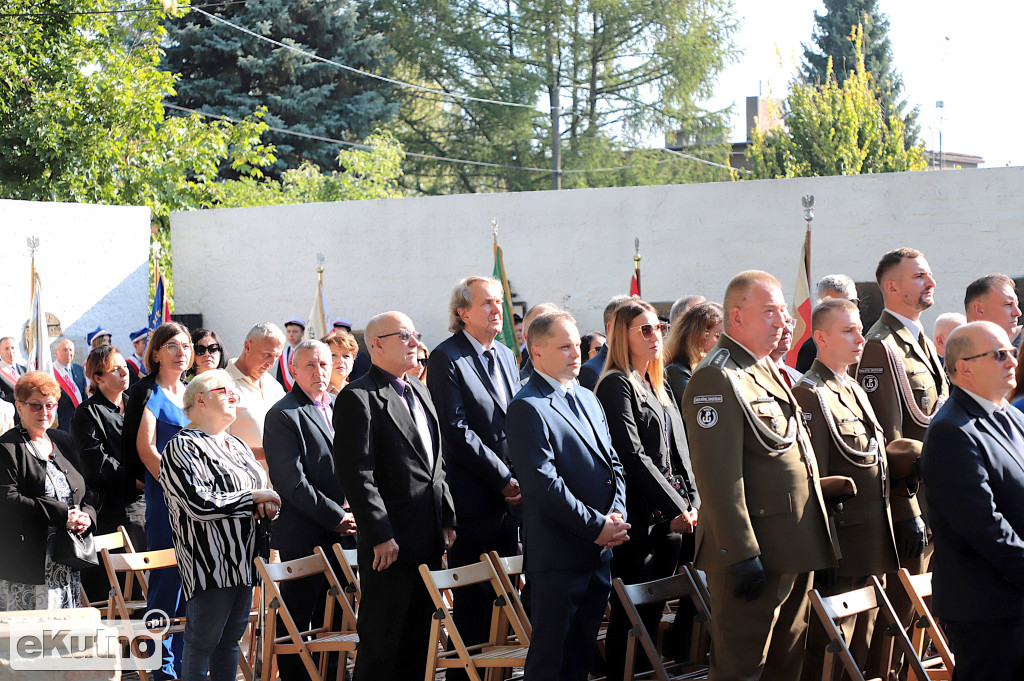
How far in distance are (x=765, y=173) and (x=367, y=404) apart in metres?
24.8

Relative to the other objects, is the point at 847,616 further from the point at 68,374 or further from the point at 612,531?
the point at 68,374

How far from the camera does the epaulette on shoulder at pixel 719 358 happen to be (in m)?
4.30

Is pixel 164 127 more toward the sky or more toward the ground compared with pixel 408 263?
more toward the sky

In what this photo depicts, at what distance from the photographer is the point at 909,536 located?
4.82 metres

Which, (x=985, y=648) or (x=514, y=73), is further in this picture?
(x=514, y=73)

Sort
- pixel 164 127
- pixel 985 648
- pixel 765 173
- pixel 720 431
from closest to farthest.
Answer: pixel 985 648
pixel 720 431
pixel 164 127
pixel 765 173

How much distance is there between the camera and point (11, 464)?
5195 mm

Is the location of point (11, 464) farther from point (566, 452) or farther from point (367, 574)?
point (566, 452)

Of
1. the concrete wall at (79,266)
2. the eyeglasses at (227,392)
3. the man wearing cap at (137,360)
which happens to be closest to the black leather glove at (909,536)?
the eyeglasses at (227,392)

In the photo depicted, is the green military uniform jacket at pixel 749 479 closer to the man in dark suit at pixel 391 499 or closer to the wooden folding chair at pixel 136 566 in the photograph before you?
the man in dark suit at pixel 391 499

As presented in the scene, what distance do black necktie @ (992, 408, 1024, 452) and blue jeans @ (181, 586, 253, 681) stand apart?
3.12m

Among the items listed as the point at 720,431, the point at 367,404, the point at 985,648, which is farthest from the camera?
the point at 367,404

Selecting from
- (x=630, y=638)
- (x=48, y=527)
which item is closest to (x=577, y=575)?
(x=630, y=638)

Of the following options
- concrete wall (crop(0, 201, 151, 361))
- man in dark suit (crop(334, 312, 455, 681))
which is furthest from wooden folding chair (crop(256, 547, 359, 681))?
concrete wall (crop(0, 201, 151, 361))
